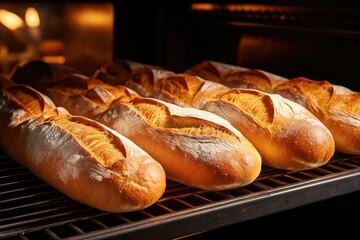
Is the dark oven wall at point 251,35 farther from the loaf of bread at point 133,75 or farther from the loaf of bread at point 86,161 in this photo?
the loaf of bread at point 86,161

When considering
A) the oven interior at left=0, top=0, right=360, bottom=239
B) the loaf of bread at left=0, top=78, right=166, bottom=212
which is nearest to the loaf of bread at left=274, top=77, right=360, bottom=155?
the oven interior at left=0, top=0, right=360, bottom=239

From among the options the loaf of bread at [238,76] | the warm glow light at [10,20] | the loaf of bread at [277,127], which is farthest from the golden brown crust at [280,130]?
the warm glow light at [10,20]

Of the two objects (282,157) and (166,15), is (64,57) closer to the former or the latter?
(166,15)

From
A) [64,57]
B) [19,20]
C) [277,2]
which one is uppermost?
[277,2]

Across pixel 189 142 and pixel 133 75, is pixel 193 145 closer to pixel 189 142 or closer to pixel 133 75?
pixel 189 142

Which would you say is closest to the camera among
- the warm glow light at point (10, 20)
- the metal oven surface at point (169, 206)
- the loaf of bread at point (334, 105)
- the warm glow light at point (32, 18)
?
the metal oven surface at point (169, 206)

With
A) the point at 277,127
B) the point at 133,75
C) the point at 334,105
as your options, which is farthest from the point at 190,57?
the point at 277,127

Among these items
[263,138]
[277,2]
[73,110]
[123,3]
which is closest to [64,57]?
[123,3]
